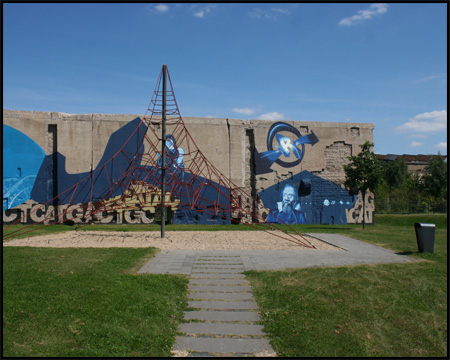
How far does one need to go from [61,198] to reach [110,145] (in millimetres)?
4206

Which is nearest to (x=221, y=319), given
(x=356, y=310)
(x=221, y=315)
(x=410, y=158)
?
(x=221, y=315)

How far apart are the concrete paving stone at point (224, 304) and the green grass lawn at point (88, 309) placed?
252mm

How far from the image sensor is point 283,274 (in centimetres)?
862

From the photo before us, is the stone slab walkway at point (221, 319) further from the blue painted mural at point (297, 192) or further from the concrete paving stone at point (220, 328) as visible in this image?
the blue painted mural at point (297, 192)

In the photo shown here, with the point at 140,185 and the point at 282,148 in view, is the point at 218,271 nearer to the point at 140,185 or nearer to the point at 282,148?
the point at 140,185

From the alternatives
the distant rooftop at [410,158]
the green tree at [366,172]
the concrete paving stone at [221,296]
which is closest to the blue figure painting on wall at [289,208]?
the green tree at [366,172]

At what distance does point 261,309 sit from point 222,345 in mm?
1506

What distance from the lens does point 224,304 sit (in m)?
6.74

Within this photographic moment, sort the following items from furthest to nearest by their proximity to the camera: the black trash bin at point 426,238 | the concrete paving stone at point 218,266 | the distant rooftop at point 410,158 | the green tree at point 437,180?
the distant rooftop at point 410,158
the green tree at point 437,180
the black trash bin at point 426,238
the concrete paving stone at point 218,266

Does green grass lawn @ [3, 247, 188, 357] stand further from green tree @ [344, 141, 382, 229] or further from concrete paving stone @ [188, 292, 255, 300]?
green tree @ [344, 141, 382, 229]

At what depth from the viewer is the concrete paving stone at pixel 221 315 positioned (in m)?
6.10

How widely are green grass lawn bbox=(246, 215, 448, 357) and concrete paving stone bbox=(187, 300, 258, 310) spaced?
19 cm

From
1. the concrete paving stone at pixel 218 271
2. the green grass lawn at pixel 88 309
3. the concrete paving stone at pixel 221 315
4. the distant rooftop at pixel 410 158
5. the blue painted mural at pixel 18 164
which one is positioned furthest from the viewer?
the distant rooftop at pixel 410 158

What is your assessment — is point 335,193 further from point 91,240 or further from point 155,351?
point 155,351
